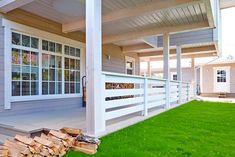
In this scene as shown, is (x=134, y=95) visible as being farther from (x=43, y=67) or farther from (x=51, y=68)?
(x=43, y=67)

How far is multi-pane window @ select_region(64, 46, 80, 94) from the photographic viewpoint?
6577 mm

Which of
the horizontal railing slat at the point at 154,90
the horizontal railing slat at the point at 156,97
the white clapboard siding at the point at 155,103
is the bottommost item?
the white clapboard siding at the point at 155,103

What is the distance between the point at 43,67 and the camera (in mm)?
5770

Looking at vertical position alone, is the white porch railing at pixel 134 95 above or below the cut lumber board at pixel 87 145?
above

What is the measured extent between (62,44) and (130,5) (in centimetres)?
258

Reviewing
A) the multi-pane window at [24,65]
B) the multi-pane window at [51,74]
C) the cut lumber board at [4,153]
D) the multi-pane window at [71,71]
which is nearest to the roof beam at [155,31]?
the multi-pane window at [71,71]

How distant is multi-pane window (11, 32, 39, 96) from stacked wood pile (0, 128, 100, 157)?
2619mm

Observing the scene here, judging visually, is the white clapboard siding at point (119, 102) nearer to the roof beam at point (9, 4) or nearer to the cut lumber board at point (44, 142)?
the cut lumber board at point (44, 142)

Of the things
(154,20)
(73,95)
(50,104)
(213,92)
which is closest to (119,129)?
(50,104)

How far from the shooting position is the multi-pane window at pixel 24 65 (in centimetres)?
504

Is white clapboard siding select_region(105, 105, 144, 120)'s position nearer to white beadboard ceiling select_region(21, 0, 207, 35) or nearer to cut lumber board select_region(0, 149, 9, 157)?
cut lumber board select_region(0, 149, 9, 157)

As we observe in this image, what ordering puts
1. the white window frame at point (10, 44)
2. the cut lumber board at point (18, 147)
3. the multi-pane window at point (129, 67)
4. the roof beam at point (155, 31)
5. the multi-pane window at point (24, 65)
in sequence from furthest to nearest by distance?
the multi-pane window at point (129, 67) < the roof beam at point (155, 31) < the multi-pane window at point (24, 65) < the white window frame at point (10, 44) < the cut lumber board at point (18, 147)

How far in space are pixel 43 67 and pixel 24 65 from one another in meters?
0.59

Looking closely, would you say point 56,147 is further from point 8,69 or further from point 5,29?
point 5,29
